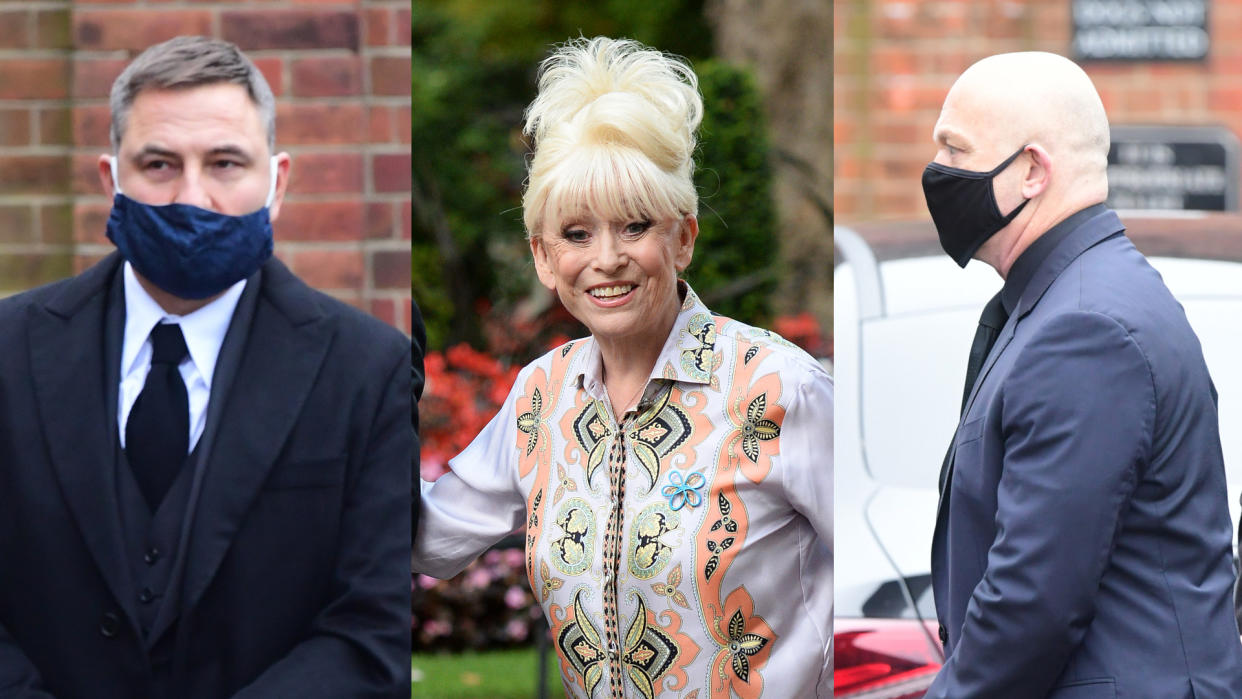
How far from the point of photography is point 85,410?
2.40m

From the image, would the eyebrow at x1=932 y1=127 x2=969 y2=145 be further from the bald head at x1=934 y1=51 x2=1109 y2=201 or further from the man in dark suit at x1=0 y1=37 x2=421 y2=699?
the man in dark suit at x1=0 y1=37 x2=421 y2=699

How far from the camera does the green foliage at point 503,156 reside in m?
6.54

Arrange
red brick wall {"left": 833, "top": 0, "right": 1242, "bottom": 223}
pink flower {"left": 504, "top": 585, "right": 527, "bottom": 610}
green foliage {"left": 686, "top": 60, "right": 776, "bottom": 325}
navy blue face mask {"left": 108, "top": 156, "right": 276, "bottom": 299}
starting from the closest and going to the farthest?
1. navy blue face mask {"left": 108, "top": 156, "right": 276, "bottom": 299}
2. pink flower {"left": 504, "top": 585, "right": 527, "bottom": 610}
3. green foliage {"left": 686, "top": 60, "right": 776, "bottom": 325}
4. red brick wall {"left": 833, "top": 0, "right": 1242, "bottom": 223}

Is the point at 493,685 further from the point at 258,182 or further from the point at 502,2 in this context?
the point at 502,2

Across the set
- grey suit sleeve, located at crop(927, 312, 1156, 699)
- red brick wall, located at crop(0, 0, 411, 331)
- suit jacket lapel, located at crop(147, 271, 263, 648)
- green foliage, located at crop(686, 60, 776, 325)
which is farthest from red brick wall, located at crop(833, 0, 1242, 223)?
grey suit sleeve, located at crop(927, 312, 1156, 699)

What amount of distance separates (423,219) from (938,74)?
2864mm

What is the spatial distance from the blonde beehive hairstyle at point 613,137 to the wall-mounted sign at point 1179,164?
4.88 meters

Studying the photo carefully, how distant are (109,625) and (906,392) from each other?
1.70 m

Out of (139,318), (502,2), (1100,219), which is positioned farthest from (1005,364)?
(502,2)

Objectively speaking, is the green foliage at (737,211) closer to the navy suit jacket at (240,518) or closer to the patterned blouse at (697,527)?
the patterned blouse at (697,527)

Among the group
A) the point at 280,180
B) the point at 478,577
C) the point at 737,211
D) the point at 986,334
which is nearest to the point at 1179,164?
the point at 737,211

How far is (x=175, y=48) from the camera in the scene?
7.97ft

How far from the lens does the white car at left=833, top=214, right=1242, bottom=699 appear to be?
2803 mm

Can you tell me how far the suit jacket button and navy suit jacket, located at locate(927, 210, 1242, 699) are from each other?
1259 mm
